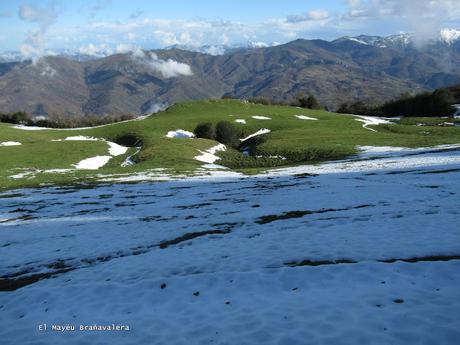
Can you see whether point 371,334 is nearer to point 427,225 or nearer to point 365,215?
point 427,225

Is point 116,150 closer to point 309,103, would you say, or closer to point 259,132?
point 259,132

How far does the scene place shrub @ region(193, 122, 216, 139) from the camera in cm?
9062

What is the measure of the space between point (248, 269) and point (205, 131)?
77.2 m

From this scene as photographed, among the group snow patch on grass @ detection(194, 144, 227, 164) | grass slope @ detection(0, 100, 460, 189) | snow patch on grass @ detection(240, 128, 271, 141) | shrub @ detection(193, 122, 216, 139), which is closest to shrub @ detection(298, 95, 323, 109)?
grass slope @ detection(0, 100, 460, 189)

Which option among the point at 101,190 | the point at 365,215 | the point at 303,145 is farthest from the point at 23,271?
the point at 303,145

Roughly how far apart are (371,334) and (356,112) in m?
157

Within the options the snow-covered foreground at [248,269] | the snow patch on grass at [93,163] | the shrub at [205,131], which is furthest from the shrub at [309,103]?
the snow-covered foreground at [248,269]

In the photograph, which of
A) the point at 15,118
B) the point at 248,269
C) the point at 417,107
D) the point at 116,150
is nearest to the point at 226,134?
the point at 116,150

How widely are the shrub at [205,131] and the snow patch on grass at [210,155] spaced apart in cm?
932

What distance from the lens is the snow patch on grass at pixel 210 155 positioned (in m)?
69.9

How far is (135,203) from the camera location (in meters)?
35.4

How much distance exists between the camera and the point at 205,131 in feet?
301

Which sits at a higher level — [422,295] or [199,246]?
[422,295]

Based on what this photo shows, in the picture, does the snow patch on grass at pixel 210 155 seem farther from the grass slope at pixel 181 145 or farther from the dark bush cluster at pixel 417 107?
the dark bush cluster at pixel 417 107
